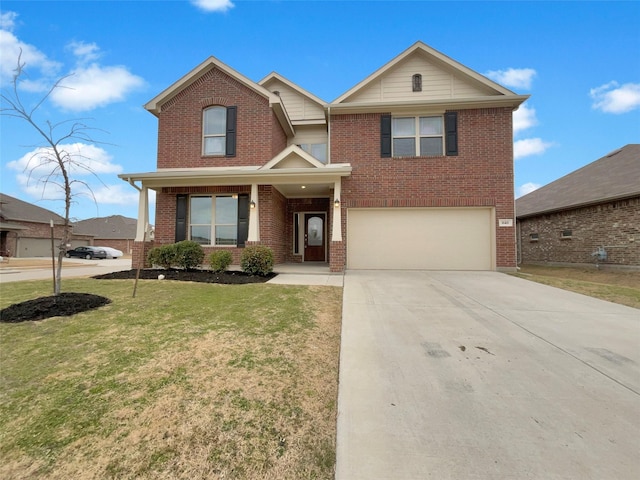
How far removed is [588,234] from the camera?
12.0m

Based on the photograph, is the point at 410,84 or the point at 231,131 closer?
the point at 231,131

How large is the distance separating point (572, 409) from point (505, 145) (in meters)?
10.2

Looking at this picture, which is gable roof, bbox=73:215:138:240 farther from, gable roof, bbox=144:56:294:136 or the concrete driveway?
the concrete driveway

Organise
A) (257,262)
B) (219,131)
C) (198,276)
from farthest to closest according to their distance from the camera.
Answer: (219,131) → (257,262) → (198,276)

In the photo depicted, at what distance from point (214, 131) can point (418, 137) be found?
7636mm

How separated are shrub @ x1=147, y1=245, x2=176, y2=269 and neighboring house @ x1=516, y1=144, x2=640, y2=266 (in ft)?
51.3

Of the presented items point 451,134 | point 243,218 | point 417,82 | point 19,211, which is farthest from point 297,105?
point 19,211

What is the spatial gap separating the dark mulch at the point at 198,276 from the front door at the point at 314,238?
161 inches

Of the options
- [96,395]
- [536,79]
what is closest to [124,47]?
[96,395]

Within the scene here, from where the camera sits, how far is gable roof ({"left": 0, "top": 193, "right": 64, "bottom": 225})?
84.3 feet

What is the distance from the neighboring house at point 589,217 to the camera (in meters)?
10.6

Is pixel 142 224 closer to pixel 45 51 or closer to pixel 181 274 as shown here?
pixel 181 274

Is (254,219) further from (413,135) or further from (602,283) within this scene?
(602,283)

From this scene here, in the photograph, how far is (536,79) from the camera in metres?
12.6
